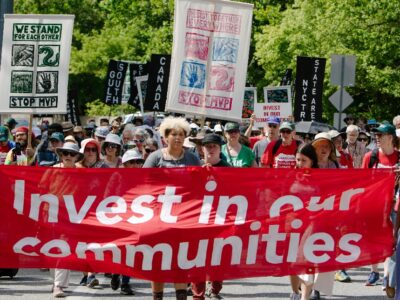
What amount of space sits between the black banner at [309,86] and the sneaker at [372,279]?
33.9 feet

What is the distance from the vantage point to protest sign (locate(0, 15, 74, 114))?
52.5ft

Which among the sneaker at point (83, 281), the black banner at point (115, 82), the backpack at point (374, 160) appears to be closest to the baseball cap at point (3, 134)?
the sneaker at point (83, 281)

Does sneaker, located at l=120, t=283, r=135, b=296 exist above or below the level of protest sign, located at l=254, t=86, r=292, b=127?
below

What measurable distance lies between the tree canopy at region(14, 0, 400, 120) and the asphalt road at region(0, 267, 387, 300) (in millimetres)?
24720

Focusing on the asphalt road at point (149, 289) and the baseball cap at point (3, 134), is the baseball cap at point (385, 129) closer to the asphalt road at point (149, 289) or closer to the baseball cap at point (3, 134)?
the asphalt road at point (149, 289)

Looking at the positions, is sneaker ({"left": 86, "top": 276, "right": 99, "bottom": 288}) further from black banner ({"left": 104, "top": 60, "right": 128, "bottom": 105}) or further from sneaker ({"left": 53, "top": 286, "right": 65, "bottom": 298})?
black banner ({"left": 104, "top": 60, "right": 128, "bottom": 105})

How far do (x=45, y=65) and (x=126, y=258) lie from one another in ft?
21.6

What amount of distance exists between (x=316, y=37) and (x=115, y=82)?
9947 millimetres

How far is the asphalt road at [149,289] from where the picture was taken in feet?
40.7

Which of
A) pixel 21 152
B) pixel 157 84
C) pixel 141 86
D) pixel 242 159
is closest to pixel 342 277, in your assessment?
pixel 242 159

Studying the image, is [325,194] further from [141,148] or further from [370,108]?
[370,108]

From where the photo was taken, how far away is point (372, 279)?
1341 cm

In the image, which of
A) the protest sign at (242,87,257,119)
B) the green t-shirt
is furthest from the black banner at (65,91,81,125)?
the green t-shirt

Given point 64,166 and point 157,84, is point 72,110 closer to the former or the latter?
point 157,84
